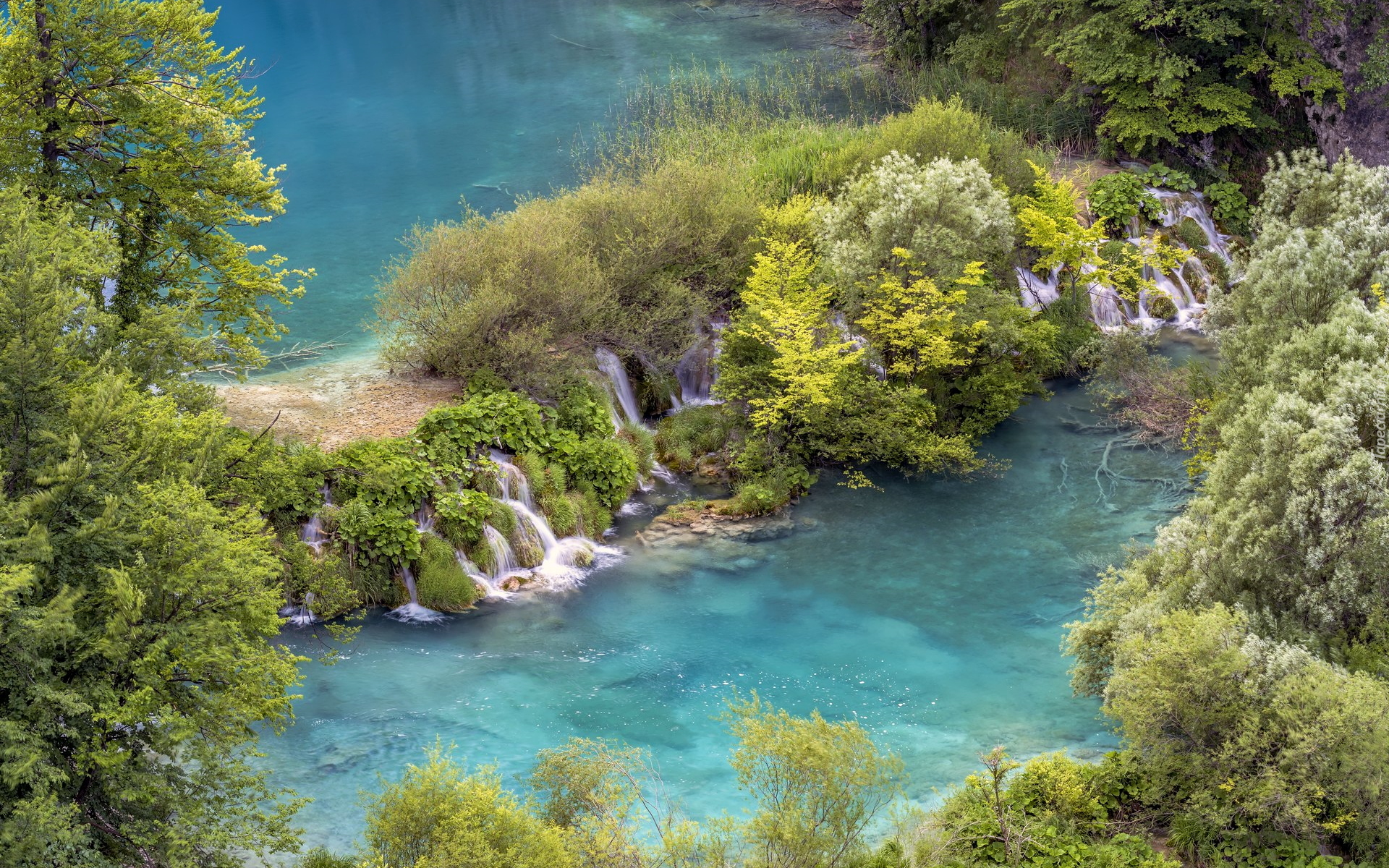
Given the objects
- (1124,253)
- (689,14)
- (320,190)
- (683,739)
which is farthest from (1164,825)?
(689,14)

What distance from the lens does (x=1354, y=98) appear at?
111 feet

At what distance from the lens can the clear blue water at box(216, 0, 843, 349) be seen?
3391cm

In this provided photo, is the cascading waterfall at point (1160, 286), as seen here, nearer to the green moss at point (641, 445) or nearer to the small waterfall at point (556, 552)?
the green moss at point (641, 445)

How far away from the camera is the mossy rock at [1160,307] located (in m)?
29.8

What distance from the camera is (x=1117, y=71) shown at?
108 feet

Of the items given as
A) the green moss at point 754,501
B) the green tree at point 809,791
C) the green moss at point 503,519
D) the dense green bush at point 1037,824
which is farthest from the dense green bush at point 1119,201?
the green tree at point 809,791

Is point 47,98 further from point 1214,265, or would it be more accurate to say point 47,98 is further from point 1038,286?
point 1214,265

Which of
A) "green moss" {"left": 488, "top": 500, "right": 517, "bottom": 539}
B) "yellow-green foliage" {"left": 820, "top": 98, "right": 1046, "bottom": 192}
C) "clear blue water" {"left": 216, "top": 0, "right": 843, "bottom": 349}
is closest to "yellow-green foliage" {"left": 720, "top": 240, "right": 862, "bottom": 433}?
"yellow-green foliage" {"left": 820, "top": 98, "right": 1046, "bottom": 192}

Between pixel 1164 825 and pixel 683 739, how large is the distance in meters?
5.94

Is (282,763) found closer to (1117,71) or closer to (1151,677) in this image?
(1151,677)

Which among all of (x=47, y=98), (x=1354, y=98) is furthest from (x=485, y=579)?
(x=1354, y=98)

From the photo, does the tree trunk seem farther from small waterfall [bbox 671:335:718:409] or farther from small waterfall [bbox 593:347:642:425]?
small waterfall [bbox 671:335:718:409]

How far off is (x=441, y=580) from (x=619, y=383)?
250 inches

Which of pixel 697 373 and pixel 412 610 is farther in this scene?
pixel 697 373
